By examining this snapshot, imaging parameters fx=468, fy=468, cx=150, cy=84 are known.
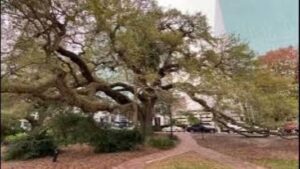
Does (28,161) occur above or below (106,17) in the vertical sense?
below

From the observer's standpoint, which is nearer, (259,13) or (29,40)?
(29,40)

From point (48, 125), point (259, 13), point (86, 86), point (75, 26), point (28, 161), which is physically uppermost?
point (259, 13)

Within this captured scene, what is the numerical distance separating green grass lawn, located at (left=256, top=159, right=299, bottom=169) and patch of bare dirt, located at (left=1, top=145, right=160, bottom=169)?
3915mm

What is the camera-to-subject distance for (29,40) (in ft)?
37.5

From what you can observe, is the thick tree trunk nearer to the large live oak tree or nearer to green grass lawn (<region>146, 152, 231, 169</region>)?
the large live oak tree

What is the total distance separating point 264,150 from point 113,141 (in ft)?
17.4

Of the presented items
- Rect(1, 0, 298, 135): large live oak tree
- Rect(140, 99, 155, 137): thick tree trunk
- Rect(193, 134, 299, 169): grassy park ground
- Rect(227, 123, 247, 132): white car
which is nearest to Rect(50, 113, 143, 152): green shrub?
Rect(1, 0, 298, 135): large live oak tree

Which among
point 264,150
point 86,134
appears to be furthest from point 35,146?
point 264,150

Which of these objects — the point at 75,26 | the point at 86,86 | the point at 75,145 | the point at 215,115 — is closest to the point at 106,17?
the point at 75,26

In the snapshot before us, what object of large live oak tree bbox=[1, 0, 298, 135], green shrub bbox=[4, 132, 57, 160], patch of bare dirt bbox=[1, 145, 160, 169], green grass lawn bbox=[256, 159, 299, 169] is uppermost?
large live oak tree bbox=[1, 0, 298, 135]

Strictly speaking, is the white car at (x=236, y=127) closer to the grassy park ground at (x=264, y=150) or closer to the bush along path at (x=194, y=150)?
the grassy park ground at (x=264, y=150)

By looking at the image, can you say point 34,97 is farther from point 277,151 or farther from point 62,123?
point 277,151

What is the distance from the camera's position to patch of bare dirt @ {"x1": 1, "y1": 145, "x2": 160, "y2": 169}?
12930 mm

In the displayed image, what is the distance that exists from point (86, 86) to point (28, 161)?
3.17 metres
